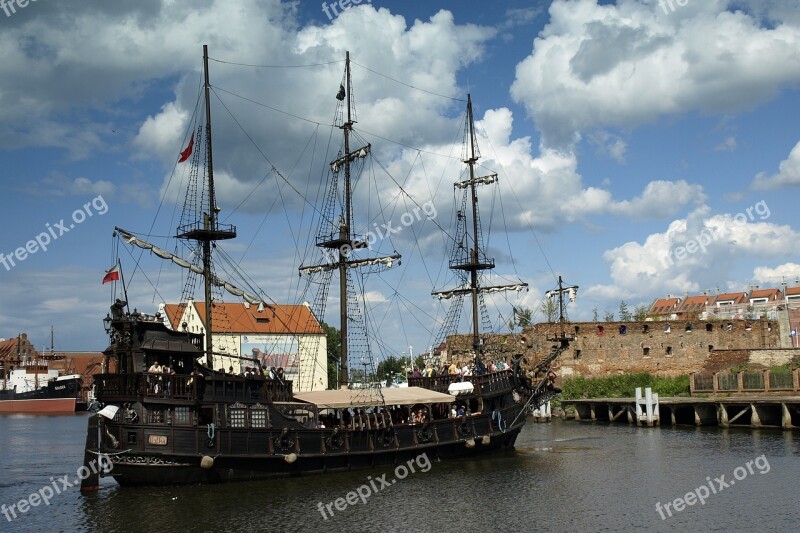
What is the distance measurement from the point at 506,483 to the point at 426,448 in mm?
5170

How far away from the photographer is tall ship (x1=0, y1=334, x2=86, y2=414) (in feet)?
311

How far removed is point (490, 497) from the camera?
1040 inches

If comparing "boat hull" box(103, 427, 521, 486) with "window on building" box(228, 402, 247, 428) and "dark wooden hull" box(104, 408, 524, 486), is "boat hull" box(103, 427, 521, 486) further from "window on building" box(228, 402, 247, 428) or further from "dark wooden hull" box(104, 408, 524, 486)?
"window on building" box(228, 402, 247, 428)

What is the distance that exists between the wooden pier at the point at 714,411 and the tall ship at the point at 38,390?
63.5 meters

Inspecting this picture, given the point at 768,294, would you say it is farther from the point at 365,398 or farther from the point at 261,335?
the point at 365,398

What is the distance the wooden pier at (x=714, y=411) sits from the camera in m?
43.9

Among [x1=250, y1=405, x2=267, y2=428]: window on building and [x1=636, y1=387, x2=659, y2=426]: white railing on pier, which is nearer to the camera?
[x1=250, y1=405, x2=267, y2=428]: window on building

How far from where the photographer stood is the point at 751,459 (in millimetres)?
32250

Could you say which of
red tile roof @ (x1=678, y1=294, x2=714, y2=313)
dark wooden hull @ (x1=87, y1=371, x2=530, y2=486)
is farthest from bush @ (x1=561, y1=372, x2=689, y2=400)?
red tile roof @ (x1=678, y1=294, x2=714, y2=313)

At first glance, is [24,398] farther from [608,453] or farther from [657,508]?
[657,508]

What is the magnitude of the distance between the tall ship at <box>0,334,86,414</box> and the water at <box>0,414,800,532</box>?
198 feet

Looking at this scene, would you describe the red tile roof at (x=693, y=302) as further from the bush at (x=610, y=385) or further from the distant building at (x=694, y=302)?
the bush at (x=610, y=385)

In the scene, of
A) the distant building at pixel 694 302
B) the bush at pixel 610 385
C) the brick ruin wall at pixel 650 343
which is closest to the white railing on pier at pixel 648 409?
the bush at pixel 610 385

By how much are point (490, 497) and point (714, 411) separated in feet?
91.8
